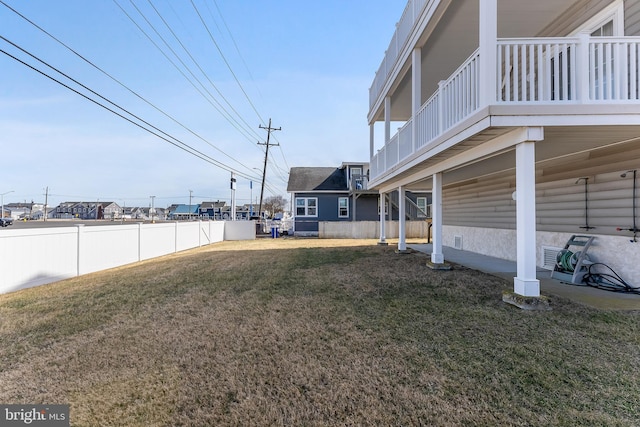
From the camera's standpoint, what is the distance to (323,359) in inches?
106

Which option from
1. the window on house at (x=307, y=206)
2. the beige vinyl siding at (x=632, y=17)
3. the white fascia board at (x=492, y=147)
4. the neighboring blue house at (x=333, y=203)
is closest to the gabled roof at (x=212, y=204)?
the window on house at (x=307, y=206)

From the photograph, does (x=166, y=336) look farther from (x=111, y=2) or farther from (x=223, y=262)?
(x=111, y=2)

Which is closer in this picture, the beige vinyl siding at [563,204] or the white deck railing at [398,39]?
the beige vinyl siding at [563,204]

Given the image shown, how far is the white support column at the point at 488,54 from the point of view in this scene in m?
3.85

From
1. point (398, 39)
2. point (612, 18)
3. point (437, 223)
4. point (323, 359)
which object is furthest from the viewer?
point (398, 39)

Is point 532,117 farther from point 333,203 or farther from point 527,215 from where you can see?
point 333,203

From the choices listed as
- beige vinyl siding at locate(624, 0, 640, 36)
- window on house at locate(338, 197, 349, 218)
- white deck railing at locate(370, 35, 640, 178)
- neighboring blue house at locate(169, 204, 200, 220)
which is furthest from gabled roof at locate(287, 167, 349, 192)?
neighboring blue house at locate(169, 204, 200, 220)

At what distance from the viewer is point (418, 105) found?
22.0 ft

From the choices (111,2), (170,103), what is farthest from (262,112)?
(111,2)

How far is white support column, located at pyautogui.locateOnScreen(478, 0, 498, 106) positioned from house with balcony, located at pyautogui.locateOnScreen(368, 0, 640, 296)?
1 centimetres

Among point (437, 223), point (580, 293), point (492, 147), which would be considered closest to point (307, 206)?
point (437, 223)

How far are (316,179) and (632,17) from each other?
60.2 ft

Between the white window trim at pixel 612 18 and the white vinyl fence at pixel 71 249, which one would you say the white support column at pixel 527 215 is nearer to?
the white window trim at pixel 612 18

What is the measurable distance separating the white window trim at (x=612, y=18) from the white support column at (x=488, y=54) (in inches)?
103
